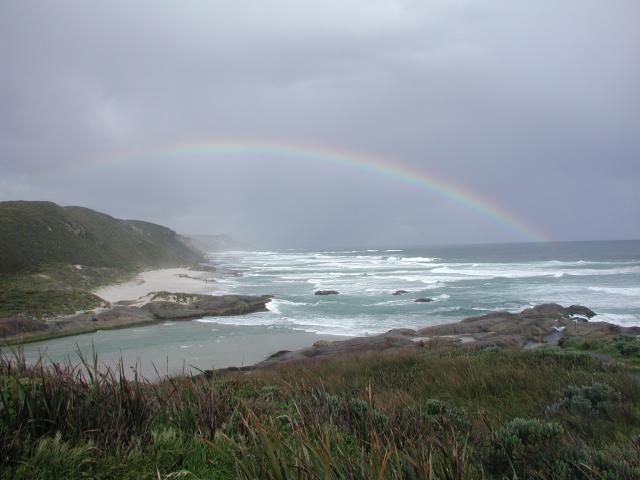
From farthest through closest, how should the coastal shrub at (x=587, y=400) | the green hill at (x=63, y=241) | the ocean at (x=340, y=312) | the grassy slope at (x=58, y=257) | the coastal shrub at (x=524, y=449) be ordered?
1. the green hill at (x=63, y=241)
2. the grassy slope at (x=58, y=257)
3. the ocean at (x=340, y=312)
4. the coastal shrub at (x=587, y=400)
5. the coastal shrub at (x=524, y=449)

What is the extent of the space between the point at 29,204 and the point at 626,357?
254ft

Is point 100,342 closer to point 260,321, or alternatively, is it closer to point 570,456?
point 260,321

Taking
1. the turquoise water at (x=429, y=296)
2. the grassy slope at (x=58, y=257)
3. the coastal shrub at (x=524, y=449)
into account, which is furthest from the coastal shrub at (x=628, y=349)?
the grassy slope at (x=58, y=257)

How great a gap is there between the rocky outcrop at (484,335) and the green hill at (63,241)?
38612 mm

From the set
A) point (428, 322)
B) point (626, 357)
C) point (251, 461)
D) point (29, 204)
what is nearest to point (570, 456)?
point (251, 461)

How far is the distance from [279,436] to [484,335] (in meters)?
20.8

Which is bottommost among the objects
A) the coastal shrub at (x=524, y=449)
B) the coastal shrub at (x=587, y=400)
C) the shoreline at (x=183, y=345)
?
the shoreline at (x=183, y=345)

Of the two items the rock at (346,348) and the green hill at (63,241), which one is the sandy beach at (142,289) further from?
the rock at (346,348)

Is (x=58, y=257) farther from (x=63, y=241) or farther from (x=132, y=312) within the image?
(x=132, y=312)

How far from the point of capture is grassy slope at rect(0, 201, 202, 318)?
29.6m

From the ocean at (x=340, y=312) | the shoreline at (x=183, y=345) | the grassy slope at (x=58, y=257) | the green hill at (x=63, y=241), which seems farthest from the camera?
the green hill at (x=63, y=241)

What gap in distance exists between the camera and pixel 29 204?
65.9 m

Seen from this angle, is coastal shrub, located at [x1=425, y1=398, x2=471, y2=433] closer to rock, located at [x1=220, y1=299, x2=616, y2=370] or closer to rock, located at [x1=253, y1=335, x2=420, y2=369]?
rock, located at [x1=220, y1=299, x2=616, y2=370]

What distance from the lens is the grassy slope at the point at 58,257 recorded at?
29.6 meters
